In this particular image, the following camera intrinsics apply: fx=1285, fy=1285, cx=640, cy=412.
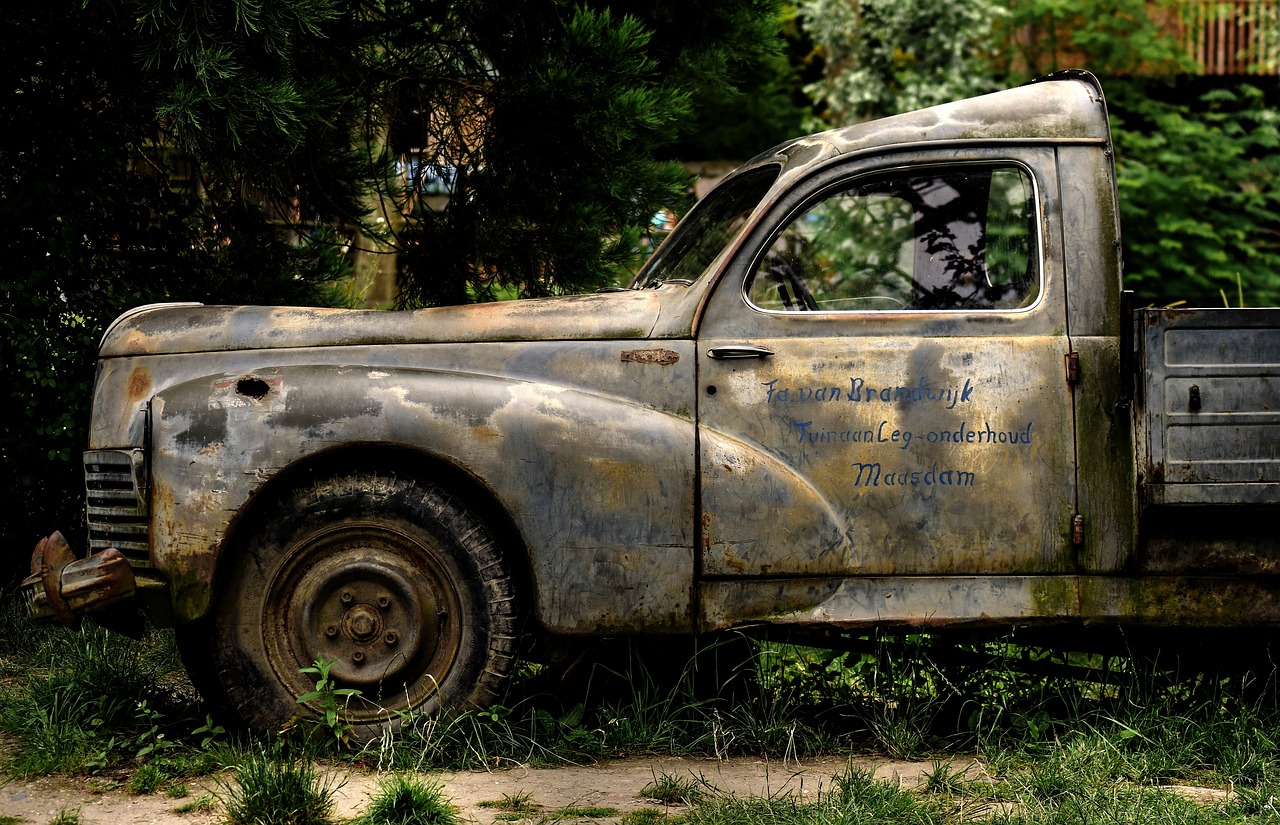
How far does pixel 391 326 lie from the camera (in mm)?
4184

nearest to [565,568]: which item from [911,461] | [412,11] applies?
[911,461]

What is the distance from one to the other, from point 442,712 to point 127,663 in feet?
4.55

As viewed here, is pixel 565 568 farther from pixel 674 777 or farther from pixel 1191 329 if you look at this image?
pixel 1191 329

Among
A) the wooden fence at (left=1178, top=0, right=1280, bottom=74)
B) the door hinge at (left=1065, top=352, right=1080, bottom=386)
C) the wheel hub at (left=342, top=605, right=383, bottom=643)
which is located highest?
the wooden fence at (left=1178, top=0, right=1280, bottom=74)

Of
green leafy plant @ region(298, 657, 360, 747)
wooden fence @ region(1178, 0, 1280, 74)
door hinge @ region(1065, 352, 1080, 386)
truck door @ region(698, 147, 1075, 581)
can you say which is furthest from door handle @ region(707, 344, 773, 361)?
wooden fence @ region(1178, 0, 1280, 74)

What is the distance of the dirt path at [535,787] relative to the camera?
3.59 metres

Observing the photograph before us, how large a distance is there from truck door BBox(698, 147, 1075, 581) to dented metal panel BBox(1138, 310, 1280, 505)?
0.89 feet

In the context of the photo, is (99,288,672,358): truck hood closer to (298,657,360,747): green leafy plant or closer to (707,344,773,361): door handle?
(707,344,773,361): door handle

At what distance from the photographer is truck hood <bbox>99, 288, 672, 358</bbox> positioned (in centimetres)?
414

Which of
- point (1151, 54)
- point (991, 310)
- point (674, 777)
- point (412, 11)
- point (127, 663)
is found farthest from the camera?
point (1151, 54)

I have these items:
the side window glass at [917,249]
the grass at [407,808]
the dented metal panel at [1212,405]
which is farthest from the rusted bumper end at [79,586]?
the dented metal panel at [1212,405]

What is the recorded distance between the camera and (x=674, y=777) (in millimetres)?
3828

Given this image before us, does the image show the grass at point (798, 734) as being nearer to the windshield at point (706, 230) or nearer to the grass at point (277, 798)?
the grass at point (277, 798)

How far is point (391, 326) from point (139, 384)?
827 millimetres
